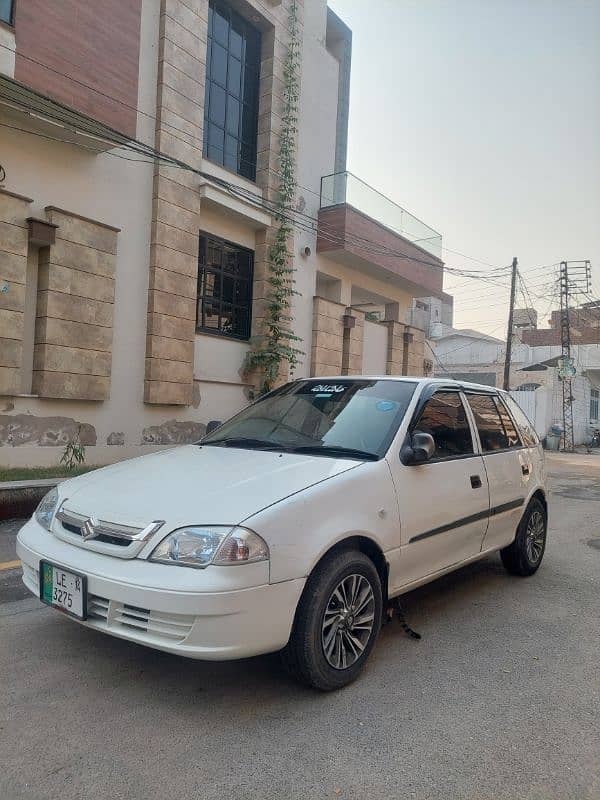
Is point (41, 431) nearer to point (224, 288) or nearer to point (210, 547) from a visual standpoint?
→ point (224, 288)

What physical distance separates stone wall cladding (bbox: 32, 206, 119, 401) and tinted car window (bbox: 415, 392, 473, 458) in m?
6.56

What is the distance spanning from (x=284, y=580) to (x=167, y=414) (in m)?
8.73

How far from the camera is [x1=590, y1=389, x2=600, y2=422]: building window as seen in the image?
35.7 meters

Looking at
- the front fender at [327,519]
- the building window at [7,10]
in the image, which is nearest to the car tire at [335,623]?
the front fender at [327,519]

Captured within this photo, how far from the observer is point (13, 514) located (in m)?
6.69

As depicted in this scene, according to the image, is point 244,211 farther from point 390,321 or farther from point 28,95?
point 390,321

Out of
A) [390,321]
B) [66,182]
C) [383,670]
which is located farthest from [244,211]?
[383,670]

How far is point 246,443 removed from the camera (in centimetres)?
405

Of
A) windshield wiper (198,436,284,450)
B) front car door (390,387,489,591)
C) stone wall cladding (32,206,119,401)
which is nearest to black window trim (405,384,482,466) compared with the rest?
front car door (390,387,489,591)

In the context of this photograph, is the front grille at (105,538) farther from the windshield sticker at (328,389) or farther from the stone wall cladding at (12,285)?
the stone wall cladding at (12,285)

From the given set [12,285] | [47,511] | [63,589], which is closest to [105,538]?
[63,589]

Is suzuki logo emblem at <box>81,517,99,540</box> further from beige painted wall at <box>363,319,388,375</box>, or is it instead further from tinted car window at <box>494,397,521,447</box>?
beige painted wall at <box>363,319,388,375</box>

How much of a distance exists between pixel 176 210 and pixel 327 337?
5.30m

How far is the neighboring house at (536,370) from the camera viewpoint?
29359mm
